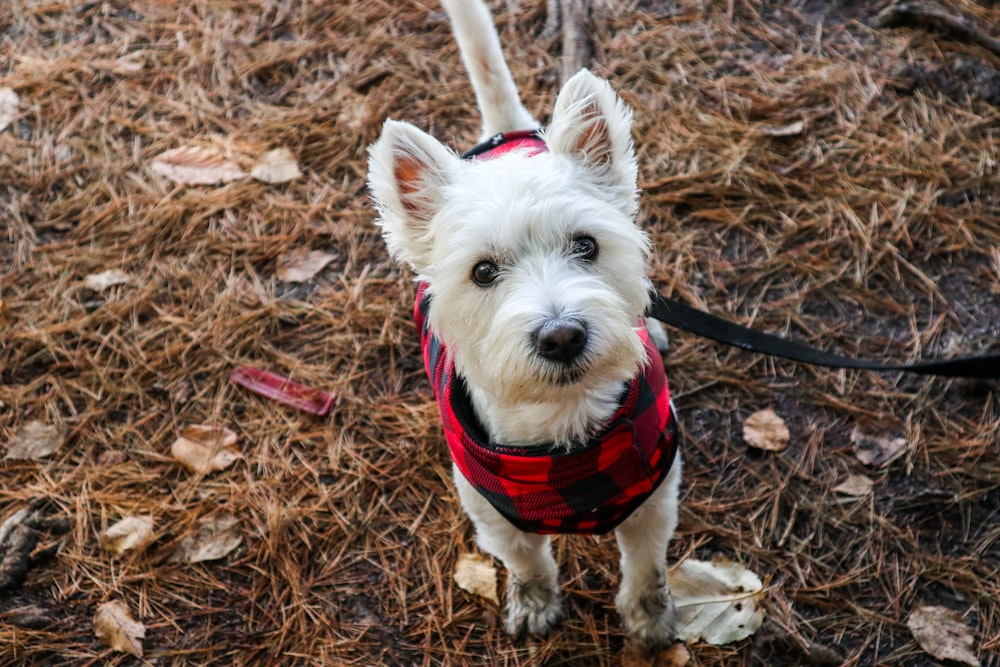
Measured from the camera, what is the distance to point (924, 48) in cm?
409

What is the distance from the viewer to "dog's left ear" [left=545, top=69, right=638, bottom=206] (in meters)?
2.11

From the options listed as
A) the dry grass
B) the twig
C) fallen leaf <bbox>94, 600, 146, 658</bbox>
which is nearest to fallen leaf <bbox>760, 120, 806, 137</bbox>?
the dry grass

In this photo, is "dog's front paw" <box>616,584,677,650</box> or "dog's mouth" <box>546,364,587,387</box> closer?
"dog's mouth" <box>546,364,587,387</box>

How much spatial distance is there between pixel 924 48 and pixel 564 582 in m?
3.52

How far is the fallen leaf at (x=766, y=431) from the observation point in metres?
2.99

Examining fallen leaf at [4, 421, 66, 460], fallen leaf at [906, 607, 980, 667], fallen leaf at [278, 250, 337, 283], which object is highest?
fallen leaf at [278, 250, 337, 283]

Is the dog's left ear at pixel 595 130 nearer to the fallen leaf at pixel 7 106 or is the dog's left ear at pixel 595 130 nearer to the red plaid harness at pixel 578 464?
the red plaid harness at pixel 578 464

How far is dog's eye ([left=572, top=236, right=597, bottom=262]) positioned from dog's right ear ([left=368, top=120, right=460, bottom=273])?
0.43 m

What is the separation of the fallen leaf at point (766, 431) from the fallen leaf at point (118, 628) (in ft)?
7.99

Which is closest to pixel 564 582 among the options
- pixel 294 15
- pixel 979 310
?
pixel 979 310

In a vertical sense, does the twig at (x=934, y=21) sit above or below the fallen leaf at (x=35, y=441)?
above

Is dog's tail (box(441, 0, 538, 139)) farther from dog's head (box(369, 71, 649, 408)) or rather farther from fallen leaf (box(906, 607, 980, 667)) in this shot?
fallen leaf (box(906, 607, 980, 667))

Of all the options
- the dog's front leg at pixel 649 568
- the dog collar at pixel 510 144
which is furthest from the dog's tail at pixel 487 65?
the dog's front leg at pixel 649 568

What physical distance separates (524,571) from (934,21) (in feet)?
12.4
